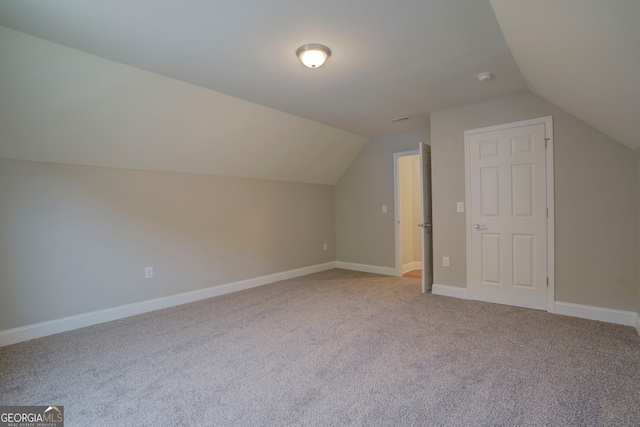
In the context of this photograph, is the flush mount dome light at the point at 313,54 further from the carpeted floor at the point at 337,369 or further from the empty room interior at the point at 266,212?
the carpeted floor at the point at 337,369

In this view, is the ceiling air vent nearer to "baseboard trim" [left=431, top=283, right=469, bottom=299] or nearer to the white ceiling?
the white ceiling

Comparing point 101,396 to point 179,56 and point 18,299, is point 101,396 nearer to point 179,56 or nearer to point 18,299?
point 18,299

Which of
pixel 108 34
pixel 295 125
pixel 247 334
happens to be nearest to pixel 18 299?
pixel 247 334

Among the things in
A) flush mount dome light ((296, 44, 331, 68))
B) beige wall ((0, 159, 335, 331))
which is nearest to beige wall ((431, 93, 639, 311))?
flush mount dome light ((296, 44, 331, 68))

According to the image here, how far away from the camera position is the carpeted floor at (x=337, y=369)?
172 centimetres

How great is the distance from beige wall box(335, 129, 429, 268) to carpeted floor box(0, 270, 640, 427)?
2.03m

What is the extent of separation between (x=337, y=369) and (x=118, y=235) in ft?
8.97

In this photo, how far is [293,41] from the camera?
226cm

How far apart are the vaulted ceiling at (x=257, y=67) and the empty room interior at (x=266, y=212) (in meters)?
0.02

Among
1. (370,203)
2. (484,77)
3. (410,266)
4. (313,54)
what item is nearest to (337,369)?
(313,54)

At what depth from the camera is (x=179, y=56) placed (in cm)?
245

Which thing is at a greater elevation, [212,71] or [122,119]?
[212,71]

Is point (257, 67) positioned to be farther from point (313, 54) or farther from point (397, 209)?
point (397, 209)

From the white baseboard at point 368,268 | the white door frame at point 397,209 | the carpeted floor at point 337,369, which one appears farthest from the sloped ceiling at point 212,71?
the white baseboard at point 368,268
